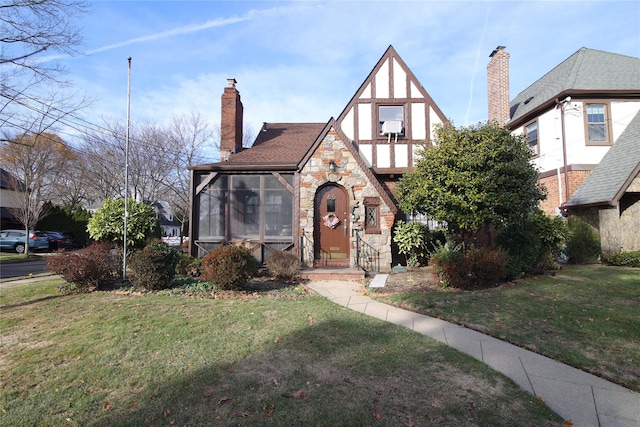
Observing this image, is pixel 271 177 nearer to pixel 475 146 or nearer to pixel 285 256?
pixel 285 256

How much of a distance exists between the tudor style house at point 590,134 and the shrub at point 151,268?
12.9 m

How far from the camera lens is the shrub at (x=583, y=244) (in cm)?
1223

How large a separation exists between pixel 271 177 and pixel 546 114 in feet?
40.0

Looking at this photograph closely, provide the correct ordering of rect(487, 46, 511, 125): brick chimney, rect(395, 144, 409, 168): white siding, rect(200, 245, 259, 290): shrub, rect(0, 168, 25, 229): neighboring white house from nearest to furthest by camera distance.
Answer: rect(200, 245, 259, 290): shrub
rect(395, 144, 409, 168): white siding
rect(487, 46, 511, 125): brick chimney
rect(0, 168, 25, 229): neighboring white house

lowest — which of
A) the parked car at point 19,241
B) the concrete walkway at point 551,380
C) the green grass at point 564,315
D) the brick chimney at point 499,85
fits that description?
the concrete walkway at point 551,380

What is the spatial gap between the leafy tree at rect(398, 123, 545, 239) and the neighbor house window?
2.06m

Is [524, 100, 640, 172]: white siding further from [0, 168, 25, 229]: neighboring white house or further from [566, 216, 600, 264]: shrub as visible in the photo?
[0, 168, 25, 229]: neighboring white house

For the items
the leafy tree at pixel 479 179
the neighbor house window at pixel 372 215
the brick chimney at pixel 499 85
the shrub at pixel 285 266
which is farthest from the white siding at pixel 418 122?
the shrub at pixel 285 266

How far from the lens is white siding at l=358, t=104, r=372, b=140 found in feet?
41.9

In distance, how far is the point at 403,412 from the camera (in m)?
3.07

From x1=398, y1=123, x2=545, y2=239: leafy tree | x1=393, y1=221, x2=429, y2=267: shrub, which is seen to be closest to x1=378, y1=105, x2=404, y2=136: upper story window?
x1=393, y1=221, x2=429, y2=267: shrub

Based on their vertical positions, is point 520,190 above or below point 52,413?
above

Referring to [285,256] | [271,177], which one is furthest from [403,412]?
[271,177]

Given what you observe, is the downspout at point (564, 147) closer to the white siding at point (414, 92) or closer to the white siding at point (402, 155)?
the white siding at point (414, 92)
